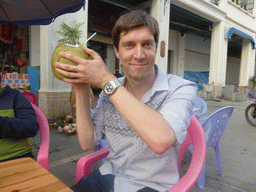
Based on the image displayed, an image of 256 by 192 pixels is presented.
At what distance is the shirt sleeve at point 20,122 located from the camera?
4.51 feet

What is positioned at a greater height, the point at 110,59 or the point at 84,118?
the point at 110,59

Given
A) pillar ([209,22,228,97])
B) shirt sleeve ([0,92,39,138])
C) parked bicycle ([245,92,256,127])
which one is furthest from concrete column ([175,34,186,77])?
shirt sleeve ([0,92,39,138])

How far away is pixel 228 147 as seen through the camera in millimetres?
3441

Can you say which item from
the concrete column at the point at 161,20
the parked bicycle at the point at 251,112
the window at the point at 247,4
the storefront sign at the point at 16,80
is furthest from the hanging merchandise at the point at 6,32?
the window at the point at 247,4

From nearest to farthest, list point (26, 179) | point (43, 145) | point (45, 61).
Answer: point (26, 179) < point (43, 145) < point (45, 61)

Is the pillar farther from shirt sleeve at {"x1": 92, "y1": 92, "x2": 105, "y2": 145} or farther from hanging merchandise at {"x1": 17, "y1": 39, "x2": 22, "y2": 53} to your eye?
shirt sleeve at {"x1": 92, "y1": 92, "x2": 105, "y2": 145}

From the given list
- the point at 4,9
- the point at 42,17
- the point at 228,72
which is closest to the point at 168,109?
the point at 42,17

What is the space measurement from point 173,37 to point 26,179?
40.8 feet

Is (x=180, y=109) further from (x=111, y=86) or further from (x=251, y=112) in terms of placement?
(x=251, y=112)

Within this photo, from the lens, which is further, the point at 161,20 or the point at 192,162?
the point at 161,20

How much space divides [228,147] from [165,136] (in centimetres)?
330

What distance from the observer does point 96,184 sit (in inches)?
45.6

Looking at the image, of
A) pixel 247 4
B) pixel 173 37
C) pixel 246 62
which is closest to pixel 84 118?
pixel 173 37

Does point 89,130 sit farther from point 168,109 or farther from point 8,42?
point 8,42
